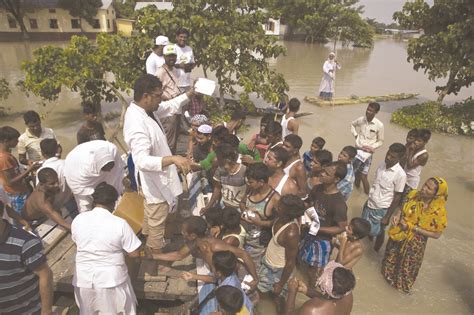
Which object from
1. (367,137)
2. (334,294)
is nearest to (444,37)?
(367,137)

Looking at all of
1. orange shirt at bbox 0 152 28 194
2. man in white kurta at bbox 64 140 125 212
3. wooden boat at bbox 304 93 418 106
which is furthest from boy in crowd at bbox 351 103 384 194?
wooden boat at bbox 304 93 418 106

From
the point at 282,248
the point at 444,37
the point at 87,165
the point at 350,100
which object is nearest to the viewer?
the point at 282,248

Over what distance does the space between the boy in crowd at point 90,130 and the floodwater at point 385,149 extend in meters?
3.18

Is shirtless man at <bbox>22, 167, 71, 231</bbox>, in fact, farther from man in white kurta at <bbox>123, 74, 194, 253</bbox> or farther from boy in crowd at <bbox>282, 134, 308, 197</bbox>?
boy in crowd at <bbox>282, 134, 308, 197</bbox>

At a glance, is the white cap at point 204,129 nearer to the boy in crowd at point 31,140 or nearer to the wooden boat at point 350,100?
the boy in crowd at point 31,140

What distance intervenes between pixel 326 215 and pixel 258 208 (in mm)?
790

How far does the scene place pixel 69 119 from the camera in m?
11.3

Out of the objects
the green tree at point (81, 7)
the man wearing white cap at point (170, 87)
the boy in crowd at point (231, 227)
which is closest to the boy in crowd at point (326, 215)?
the boy in crowd at point (231, 227)

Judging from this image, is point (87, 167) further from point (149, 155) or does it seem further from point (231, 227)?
point (231, 227)

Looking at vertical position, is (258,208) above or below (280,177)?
below

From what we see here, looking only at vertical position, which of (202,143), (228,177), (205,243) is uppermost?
(202,143)

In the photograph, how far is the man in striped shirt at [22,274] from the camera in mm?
2355

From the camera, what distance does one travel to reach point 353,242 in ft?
11.0

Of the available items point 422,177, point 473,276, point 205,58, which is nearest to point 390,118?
point 422,177
